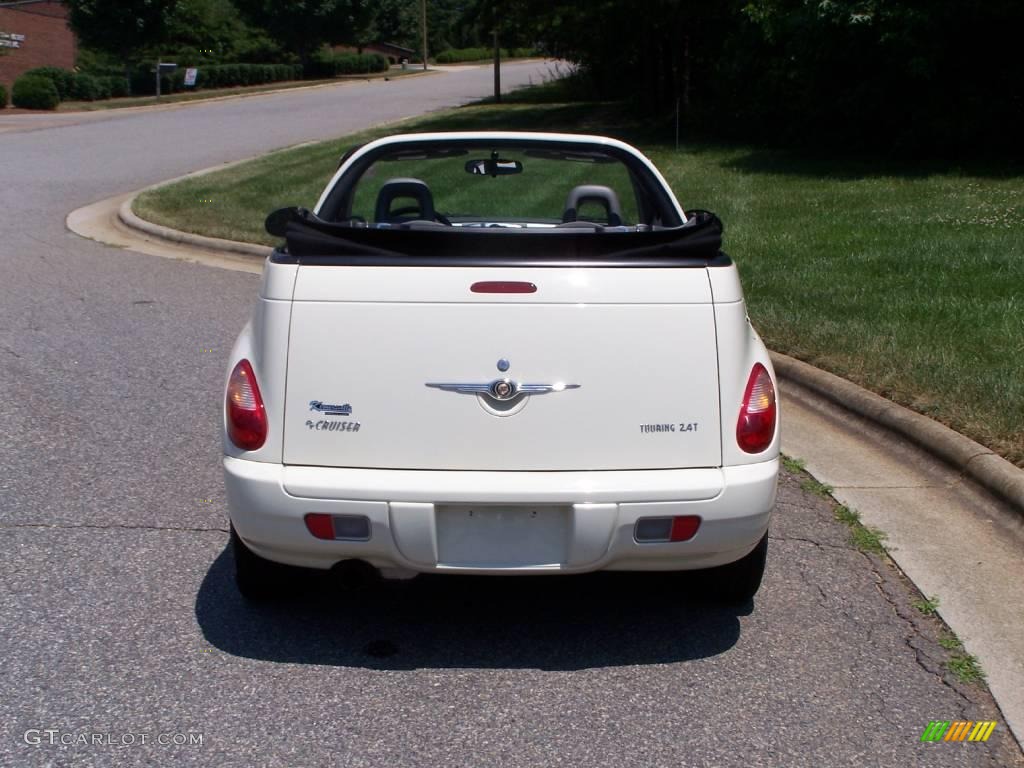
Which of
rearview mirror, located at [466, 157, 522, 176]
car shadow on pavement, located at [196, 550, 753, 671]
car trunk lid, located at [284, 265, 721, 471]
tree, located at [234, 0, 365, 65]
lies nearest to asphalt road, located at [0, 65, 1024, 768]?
car shadow on pavement, located at [196, 550, 753, 671]

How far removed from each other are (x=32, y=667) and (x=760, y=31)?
18.0m

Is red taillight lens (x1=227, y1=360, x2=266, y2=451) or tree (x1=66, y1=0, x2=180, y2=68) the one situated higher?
tree (x1=66, y1=0, x2=180, y2=68)

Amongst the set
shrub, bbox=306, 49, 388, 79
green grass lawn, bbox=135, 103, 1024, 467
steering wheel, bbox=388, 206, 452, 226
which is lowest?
green grass lawn, bbox=135, 103, 1024, 467

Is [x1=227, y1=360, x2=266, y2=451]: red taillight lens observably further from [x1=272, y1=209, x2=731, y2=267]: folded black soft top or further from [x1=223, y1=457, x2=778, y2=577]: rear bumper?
[x1=272, y1=209, x2=731, y2=267]: folded black soft top

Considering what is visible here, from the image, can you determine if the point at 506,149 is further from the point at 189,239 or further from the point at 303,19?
the point at 303,19

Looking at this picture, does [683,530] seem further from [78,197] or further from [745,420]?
[78,197]

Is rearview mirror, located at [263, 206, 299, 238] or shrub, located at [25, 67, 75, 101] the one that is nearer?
rearview mirror, located at [263, 206, 299, 238]

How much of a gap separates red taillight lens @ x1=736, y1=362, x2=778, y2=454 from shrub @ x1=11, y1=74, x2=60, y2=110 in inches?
1501

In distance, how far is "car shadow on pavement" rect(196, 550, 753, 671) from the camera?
13.0 feet

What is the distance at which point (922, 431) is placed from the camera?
5.92 m

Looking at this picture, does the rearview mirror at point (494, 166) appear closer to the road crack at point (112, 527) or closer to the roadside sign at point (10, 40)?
the road crack at point (112, 527)

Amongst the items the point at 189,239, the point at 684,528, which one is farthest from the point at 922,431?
the point at 189,239

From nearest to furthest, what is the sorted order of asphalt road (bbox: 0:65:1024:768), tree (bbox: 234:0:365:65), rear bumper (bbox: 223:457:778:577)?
asphalt road (bbox: 0:65:1024:768), rear bumper (bbox: 223:457:778:577), tree (bbox: 234:0:365:65)

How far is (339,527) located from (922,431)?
3.44 m
